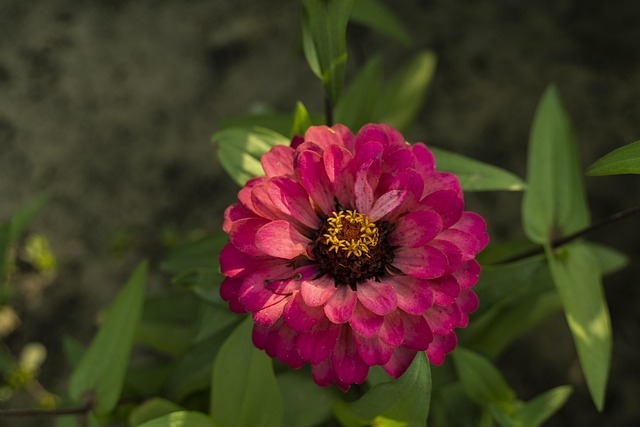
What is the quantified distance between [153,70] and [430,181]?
1.09 m

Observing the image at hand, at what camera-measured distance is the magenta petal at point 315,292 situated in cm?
58

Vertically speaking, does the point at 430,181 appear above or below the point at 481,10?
above

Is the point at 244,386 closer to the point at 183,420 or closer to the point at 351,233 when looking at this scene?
the point at 183,420

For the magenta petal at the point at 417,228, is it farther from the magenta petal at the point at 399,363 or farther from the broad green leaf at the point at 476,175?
the broad green leaf at the point at 476,175

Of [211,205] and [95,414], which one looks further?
[211,205]

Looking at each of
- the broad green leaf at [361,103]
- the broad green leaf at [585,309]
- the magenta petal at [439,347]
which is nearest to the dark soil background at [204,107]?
the broad green leaf at [361,103]

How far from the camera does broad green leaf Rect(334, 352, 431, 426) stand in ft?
2.07

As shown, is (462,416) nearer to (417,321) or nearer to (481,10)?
(417,321)

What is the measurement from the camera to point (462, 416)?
1.02 meters

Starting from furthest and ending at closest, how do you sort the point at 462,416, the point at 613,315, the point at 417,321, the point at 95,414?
1. the point at 613,315
2. the point at 462,416
3. the point at 95,414
4. the point at 417,321

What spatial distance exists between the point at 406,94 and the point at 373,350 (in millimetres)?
779

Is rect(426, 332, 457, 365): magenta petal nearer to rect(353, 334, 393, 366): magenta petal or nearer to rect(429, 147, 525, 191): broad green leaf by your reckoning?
rect(353, 334, 393, 366): magenta petal

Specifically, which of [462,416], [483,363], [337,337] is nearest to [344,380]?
[337,337]

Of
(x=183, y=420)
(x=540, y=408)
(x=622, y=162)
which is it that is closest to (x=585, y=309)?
(x=540, y=408)
